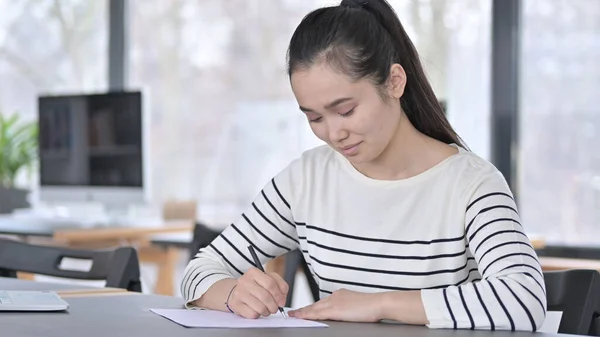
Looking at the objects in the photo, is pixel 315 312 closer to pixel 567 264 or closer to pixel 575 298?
pixel 575 298

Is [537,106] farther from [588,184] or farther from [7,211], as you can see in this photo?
[7,211]

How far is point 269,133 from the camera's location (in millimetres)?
4668

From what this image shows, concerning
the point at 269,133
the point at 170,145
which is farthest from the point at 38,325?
the point at 170,145

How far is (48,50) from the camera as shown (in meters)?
5.33

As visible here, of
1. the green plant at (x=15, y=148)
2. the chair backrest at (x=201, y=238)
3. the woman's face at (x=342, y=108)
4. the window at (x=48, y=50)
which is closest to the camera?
the woman's face at (x=342, y=108)

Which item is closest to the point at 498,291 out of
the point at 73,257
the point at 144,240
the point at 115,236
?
the point at 73,257

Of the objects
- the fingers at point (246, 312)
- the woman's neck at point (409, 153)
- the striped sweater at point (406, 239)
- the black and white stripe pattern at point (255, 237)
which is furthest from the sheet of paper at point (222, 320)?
the woman's neck at point (409, 153)

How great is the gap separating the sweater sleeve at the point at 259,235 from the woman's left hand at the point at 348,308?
0.36 metres

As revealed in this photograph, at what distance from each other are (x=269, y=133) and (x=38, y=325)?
3.40 metres

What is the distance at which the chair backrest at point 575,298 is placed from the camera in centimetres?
142

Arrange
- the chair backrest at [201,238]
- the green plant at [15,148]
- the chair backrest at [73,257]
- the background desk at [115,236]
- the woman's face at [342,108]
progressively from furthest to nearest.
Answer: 1. the green plant at [15,148]
2. the background desk at [115,236]
3. the chair backrest at [201,238]
4. the chair backrest at [73,257]
5. the woman's face at [342,108]

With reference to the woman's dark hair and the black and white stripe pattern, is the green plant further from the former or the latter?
the woman's dark hair

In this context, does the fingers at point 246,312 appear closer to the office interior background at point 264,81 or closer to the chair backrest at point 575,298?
the chair backrest at point 575,298

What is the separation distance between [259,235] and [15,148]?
137 inches
